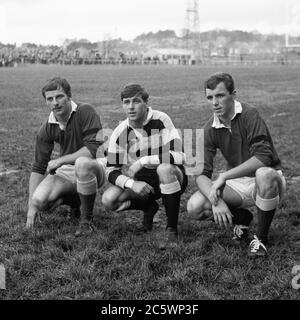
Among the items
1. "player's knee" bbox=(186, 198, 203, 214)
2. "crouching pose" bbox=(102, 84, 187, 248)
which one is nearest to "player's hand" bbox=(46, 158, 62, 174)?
"crouching pose" bbox=(102, 84, 187, 248)

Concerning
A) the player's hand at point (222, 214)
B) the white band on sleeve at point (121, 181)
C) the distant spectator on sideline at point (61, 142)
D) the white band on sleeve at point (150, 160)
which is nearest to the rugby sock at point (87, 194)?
the distant spectator on sideline at point (61, 142)

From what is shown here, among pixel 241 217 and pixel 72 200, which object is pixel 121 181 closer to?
pixel 72 200

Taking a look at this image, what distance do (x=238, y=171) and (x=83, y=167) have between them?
4.74ft

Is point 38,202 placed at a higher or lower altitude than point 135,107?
lower

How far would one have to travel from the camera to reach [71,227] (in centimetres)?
512

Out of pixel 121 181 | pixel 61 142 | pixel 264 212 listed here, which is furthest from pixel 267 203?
pixel 61 142

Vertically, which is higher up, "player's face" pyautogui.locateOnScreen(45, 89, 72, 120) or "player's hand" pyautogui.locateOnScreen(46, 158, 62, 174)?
"player's face" pyautogui.locateOnScreen(45, 89, 72, 120)

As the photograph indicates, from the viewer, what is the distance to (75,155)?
16.5 feet

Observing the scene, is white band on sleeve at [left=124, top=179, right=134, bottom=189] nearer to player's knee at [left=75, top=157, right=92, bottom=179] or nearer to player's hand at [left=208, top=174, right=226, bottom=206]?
player's knee at [left=75, top=157, right=92, bottom=179]

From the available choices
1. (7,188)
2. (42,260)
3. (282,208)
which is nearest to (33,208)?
(42,260)

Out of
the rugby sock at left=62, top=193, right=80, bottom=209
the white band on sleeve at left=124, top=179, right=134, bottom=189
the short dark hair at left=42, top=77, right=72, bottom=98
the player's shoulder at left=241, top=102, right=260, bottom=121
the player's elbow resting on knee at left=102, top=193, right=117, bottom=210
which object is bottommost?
the rugby sock at left=62, top=193, right=80, bottom=209

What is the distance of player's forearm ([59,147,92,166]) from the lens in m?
5.03

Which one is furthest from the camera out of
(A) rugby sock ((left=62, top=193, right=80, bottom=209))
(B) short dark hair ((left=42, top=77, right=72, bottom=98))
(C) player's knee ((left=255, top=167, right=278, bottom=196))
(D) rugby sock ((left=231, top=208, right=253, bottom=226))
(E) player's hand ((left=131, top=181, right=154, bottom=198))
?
(A) rugby sock ((left=62, top=193, right=80, bottom=209))
